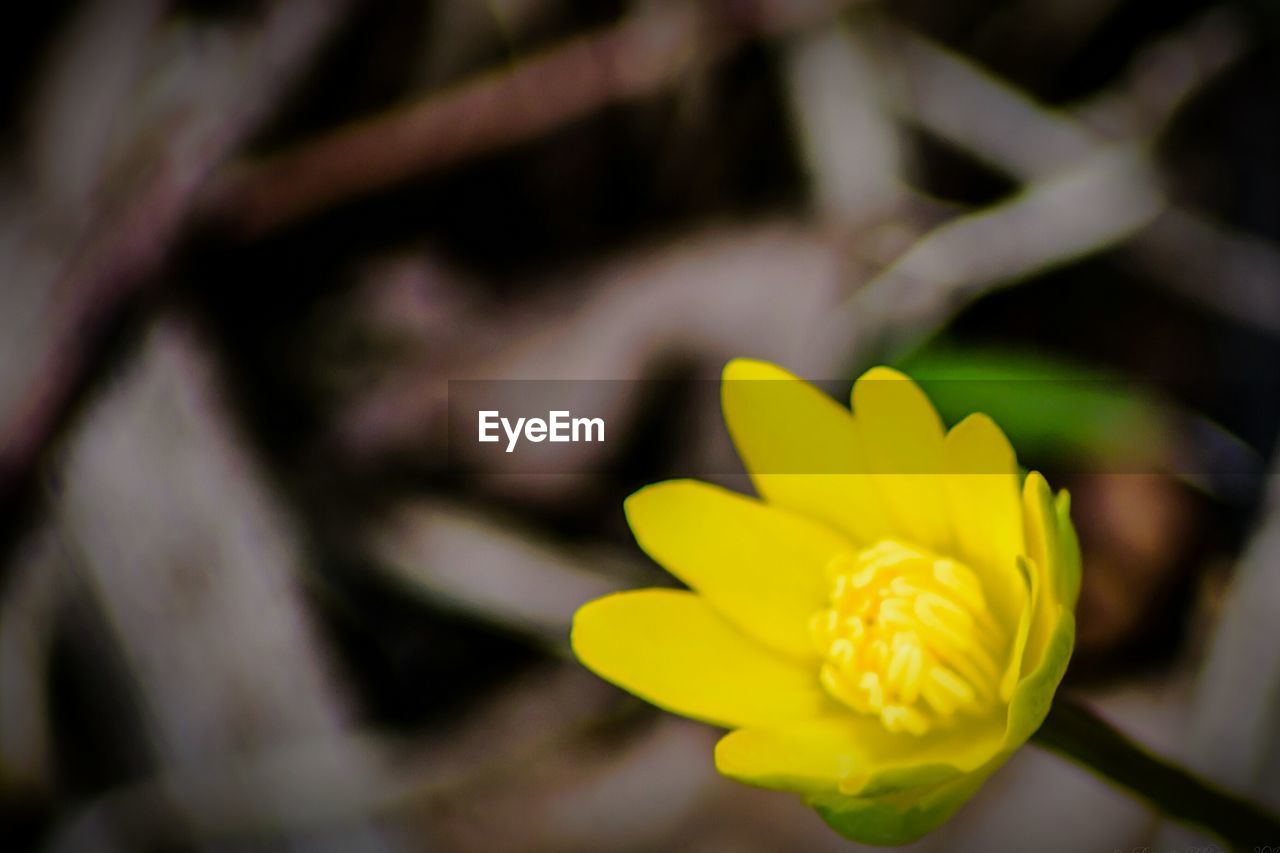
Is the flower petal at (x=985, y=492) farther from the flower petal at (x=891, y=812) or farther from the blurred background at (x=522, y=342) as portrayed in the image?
the blurred background at (x=522, y=342)

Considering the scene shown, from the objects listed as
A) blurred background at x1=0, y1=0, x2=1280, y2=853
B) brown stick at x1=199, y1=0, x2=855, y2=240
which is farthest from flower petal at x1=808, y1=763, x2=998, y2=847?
brown stick at x1=199, y1=0, x2=855, y2=240

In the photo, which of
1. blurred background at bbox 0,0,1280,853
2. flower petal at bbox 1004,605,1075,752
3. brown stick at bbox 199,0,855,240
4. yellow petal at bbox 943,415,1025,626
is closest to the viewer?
flower petal at bbox 1004,605,1075,752

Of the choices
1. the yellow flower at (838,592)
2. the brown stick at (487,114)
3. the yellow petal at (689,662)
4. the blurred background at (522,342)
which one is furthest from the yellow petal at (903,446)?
the brown stick at (487,114)

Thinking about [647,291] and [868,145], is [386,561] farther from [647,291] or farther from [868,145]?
[868,145]

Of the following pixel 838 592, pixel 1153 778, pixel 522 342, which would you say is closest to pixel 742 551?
pixel 838 592

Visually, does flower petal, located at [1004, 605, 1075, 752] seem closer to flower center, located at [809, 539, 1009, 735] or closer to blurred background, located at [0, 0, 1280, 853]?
flower center, located at [809, 539, 1009, 735]

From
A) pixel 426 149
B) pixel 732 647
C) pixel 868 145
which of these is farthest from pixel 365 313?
pixel 732 647

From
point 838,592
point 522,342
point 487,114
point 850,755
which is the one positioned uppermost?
point 487,114

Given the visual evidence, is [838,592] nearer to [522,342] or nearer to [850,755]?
[850,755]
